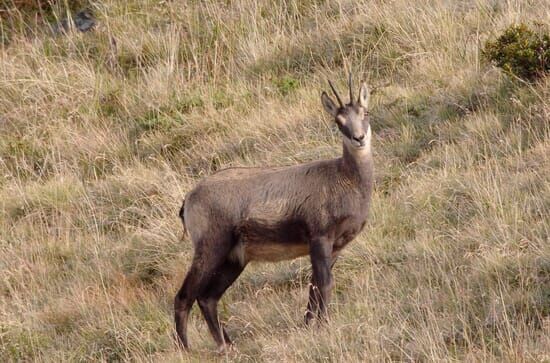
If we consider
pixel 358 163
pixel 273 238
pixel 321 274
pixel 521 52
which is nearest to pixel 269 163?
pixel 521 52

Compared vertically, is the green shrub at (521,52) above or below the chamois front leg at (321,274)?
above

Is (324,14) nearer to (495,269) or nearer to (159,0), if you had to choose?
(159,0)

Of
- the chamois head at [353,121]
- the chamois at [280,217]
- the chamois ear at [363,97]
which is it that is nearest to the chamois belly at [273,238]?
the chamois at [280,217]

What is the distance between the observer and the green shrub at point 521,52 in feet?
33.2

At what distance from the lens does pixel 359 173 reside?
800 cm

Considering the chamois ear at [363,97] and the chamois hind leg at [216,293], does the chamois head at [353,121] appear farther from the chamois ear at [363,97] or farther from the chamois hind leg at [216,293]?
the chamois hind leg at [216,293]

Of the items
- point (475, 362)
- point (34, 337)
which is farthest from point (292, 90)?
point (475, 362)

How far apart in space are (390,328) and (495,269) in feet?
2.94

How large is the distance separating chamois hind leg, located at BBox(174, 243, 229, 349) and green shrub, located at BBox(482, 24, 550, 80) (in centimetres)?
374

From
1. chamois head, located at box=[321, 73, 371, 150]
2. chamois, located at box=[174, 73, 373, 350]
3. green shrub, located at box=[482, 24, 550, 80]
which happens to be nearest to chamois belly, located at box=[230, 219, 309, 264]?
chamois, located at box=[174, 73, 373, 350]

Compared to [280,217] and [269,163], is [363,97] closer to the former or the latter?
[280,217]

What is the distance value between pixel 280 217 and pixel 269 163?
2.66 m

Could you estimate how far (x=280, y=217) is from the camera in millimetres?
7922

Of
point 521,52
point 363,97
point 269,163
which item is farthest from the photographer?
point 269,163
